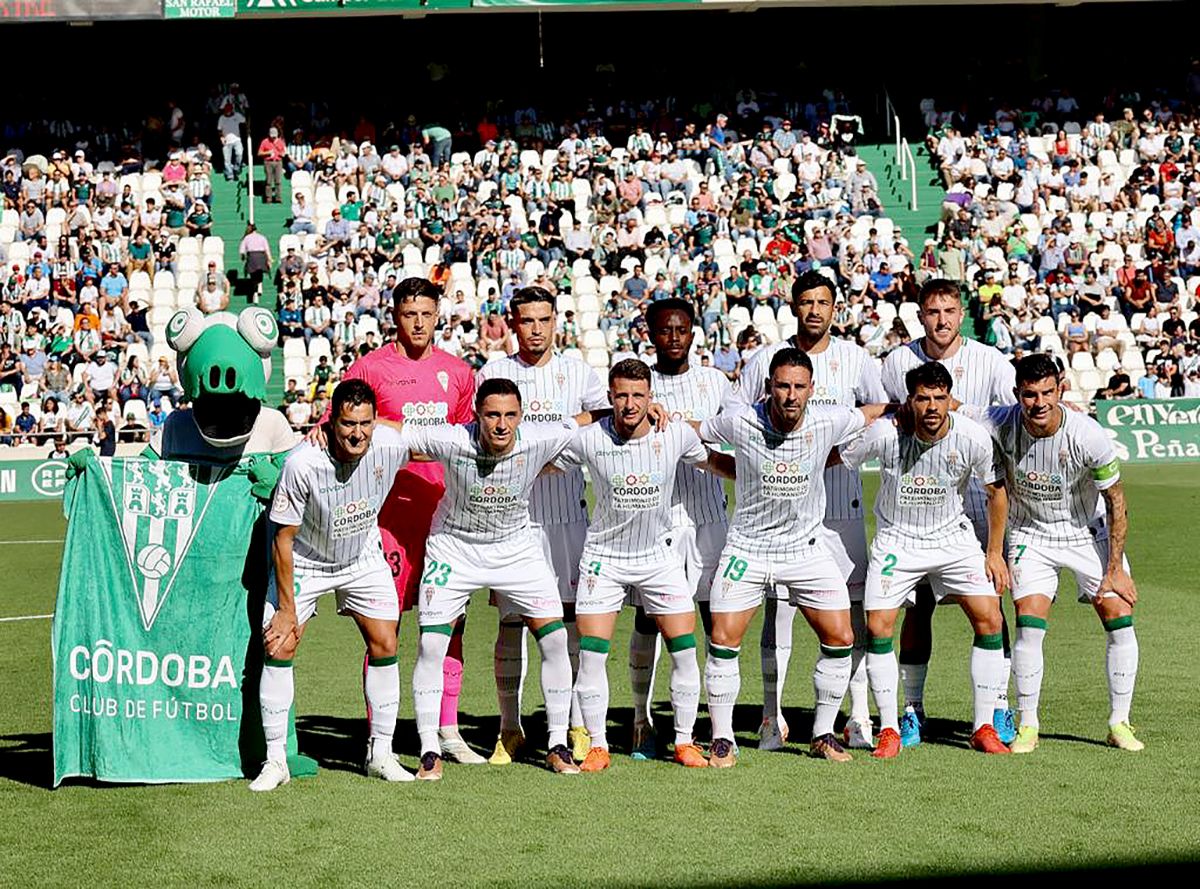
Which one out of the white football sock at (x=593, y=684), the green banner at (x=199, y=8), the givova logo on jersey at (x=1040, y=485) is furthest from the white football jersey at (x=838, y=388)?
the green banner at (x=199, y=8)

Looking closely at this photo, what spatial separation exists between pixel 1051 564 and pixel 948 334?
4.14 feet

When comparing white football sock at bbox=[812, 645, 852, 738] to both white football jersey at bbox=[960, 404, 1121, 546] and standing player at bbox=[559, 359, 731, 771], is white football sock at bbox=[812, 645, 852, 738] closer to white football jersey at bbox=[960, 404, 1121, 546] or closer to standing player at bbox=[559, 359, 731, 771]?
standing player at bbox=[559, 359, 731, 771]

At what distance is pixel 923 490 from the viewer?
26.2 ft

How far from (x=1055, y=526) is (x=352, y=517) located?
341cm

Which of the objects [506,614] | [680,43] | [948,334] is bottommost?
[506,614]

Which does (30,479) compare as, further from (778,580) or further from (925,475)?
(925,475)

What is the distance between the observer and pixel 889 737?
7.86 meters

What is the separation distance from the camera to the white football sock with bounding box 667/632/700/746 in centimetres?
773

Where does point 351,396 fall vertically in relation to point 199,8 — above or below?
below

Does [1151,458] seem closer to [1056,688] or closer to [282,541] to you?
[1056,688]

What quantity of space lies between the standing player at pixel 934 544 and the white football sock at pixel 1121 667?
0.53m

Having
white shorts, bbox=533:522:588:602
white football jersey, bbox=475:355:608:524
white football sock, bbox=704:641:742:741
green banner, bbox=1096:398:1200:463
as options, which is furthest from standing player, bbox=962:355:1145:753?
green banner, bbox=1096:398:1200:463

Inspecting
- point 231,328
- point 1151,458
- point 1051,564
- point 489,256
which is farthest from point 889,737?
point 489,256

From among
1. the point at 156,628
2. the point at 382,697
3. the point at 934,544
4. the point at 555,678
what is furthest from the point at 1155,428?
the point at 156,628
